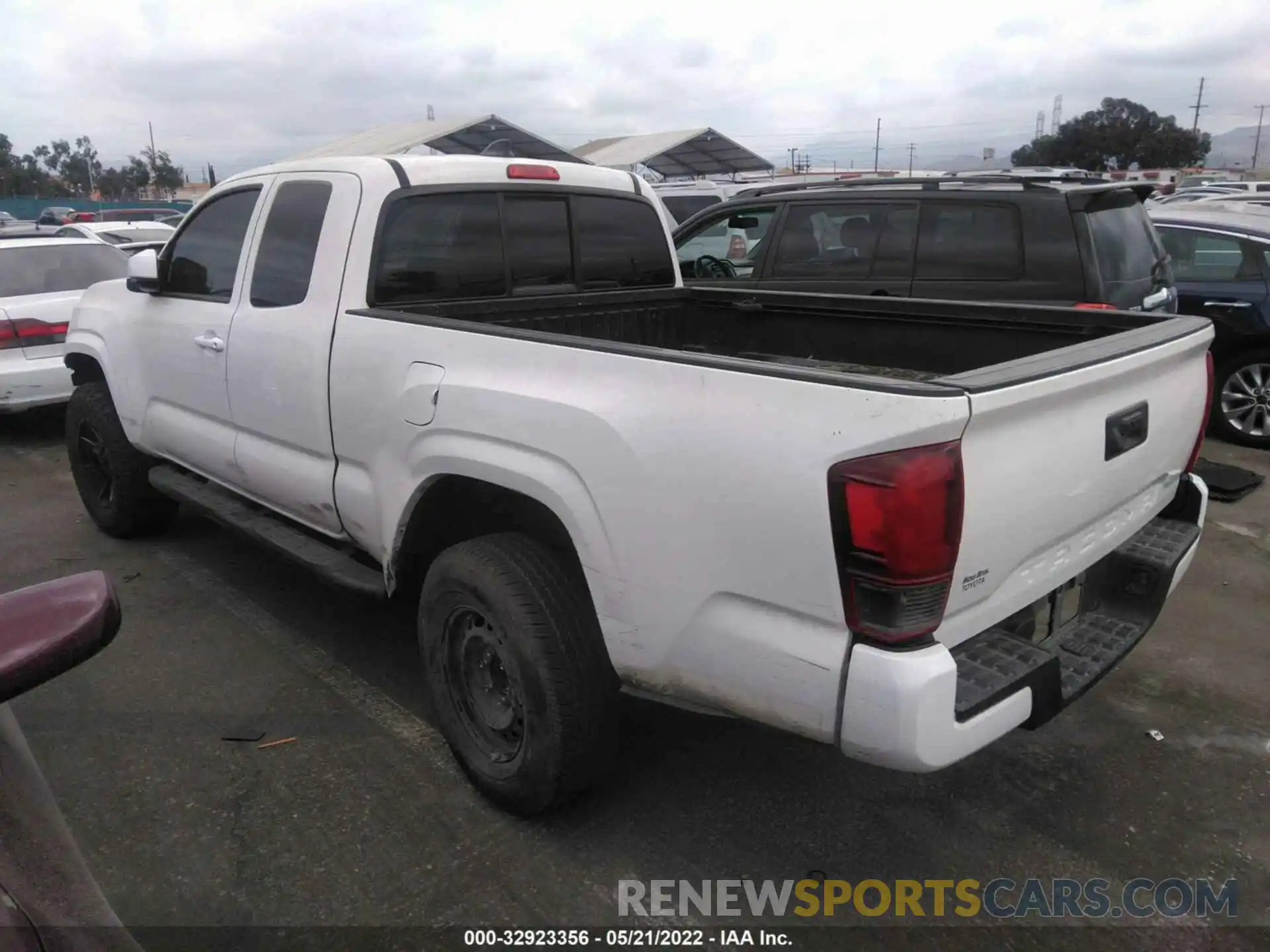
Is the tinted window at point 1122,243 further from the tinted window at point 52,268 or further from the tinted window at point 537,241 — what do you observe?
the tinted window at point 52,268

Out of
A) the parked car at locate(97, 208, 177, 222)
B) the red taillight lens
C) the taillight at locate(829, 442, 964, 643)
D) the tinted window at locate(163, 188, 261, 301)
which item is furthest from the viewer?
the parked car at locate(97, 208, 177, 222)

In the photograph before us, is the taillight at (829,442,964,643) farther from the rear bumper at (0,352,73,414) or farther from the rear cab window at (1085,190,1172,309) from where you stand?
the rear bumper at (0,352,73,414)

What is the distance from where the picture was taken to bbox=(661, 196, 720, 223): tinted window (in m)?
12.9

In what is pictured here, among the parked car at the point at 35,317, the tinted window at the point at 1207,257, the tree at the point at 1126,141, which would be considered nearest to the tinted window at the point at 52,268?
the parked car at the point at 35,317

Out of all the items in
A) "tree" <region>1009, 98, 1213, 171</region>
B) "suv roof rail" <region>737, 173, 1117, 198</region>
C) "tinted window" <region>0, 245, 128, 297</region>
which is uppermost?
"tree" <region>1009, 98, 1213, 171</region>

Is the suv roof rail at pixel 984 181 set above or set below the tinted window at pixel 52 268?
above

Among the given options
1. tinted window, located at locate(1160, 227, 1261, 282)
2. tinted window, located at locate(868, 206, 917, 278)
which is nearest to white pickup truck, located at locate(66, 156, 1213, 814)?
tinted window, located at locate(868, 206, 917, 278)

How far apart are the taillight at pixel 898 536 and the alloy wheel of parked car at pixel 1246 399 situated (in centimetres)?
635

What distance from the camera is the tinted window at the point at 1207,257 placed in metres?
7.23

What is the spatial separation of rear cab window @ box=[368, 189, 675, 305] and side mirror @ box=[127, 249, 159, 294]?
1.62 m

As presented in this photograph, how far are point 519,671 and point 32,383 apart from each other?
21.1 feet

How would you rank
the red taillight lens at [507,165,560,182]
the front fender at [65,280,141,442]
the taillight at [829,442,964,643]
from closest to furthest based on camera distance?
the taillight at [829,442,964,643]
the red taillight lens at [507,165,560,182]
the front fender at [65,280,141,442]

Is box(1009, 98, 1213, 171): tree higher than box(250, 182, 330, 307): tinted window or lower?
higher

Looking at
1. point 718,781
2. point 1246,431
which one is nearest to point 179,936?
point 718,781
